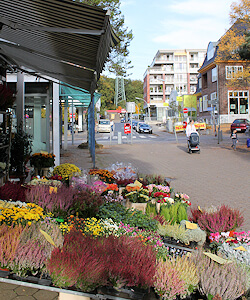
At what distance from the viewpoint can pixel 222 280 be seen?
2.91 m

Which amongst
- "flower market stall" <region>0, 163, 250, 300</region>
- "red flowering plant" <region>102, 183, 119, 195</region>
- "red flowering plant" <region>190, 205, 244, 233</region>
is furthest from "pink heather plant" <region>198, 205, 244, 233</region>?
"red flowering plant" <region>102, 183, 119, 195</region>

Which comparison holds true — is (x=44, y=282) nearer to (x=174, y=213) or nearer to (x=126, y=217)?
(x=126, y=217)

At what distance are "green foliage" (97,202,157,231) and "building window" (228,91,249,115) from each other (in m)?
40.9

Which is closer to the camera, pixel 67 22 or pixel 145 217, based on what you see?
pixel 67 22

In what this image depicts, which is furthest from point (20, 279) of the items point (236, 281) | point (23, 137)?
point (23, 137)

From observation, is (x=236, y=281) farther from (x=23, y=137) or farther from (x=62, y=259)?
(x=23, y=137)

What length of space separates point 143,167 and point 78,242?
A: 33.9 feet

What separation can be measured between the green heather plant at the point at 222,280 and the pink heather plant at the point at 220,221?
143cm

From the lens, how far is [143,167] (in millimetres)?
13297

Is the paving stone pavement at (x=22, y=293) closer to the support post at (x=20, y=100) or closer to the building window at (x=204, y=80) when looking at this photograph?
the support post at (x=20, y=100)

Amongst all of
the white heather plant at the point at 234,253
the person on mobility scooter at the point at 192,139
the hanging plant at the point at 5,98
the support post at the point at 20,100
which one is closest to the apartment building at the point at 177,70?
the person on mobility scooter at the point at 192,139

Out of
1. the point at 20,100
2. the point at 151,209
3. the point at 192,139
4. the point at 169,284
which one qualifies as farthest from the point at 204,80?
the point at 169,284

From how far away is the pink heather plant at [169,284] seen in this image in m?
2.87

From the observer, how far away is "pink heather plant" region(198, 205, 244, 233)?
4.60m
